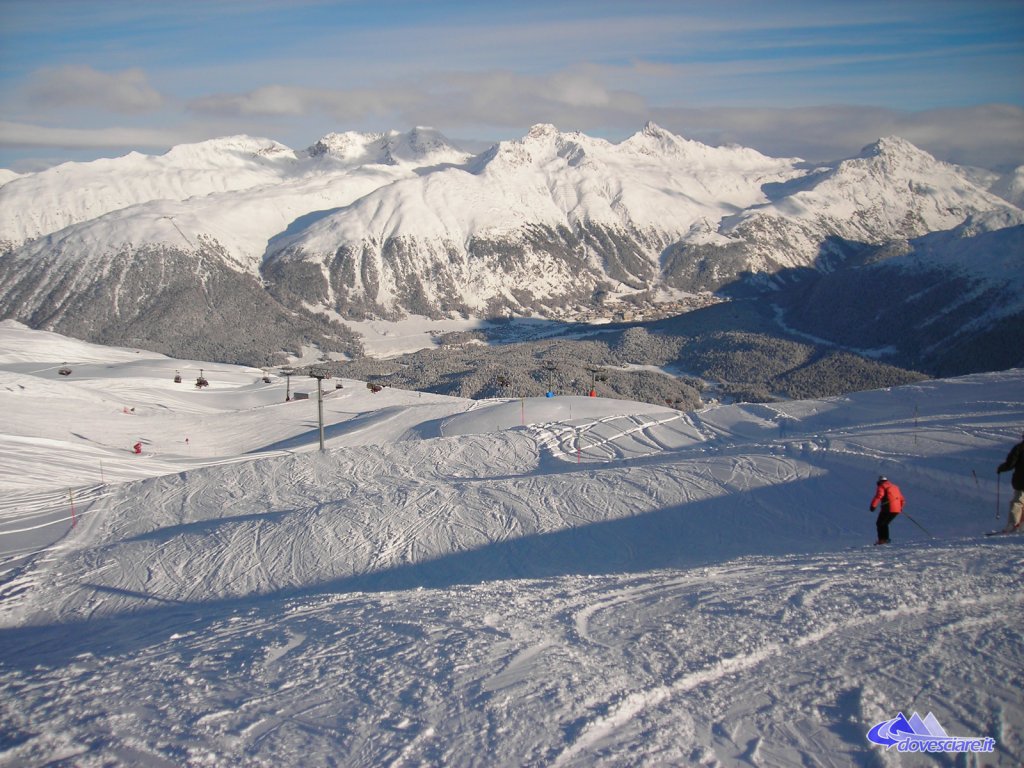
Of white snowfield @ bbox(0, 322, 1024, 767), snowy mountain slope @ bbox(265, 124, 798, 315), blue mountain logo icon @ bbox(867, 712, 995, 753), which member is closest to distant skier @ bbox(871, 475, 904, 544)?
white snowfield @ bbox(0, 322, 1024, 767)

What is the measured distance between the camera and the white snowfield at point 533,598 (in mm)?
7160

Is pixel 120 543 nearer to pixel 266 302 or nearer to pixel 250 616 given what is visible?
pixel 250 616

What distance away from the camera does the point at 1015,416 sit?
76.6ft

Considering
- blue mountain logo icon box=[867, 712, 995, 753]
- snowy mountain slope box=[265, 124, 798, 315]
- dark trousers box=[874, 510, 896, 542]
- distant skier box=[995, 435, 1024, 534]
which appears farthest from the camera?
snowy mountain slope box=[265, 124, 798, 315]

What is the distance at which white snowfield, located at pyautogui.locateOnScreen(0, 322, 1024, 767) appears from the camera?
282 inches

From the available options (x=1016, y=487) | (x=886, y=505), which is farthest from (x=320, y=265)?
(x=1016, y=487)

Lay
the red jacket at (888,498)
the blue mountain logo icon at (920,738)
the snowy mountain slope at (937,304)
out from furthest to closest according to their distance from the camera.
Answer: the snowy mountain slope at (937,304), the red jacket at (888,498), the blue mountain logo icon at (920,738)

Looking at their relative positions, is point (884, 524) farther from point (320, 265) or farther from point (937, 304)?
point (320, 265)

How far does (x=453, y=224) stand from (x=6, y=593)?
163366 mm

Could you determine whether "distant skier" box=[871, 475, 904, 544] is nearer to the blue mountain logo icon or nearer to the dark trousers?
the dark trousers

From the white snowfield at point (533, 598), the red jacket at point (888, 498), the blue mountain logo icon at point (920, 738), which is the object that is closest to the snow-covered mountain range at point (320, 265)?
the white snowfield at point (533, 598)

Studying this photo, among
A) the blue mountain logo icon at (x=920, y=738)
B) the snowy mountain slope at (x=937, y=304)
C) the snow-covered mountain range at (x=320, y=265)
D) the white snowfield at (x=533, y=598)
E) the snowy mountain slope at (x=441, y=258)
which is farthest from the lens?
the snowy mountain slope at (x=441, y=258)

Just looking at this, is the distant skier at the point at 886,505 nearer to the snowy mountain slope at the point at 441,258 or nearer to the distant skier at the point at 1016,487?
the distant skier at the point at 1016,487

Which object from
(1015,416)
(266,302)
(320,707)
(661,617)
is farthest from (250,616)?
(266,302)
